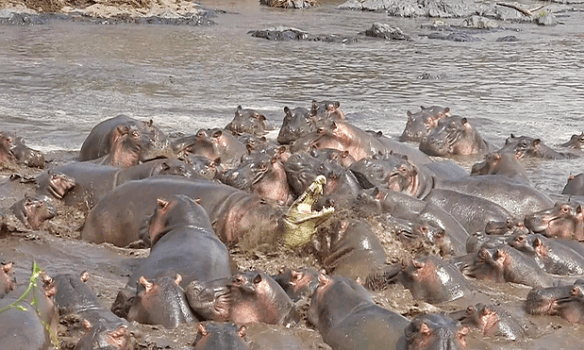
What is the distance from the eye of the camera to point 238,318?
4.92 m

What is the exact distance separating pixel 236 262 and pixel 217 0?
31030 millimetres

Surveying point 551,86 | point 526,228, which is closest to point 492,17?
point 551,86

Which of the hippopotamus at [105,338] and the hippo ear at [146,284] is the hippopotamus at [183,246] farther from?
the hippopotamus at [105,338]

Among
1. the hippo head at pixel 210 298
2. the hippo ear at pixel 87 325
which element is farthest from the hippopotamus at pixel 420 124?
the hippo ear at pixel 87 325

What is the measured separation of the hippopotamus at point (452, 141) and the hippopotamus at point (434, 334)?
6.58 m

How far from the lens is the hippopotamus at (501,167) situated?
891cm

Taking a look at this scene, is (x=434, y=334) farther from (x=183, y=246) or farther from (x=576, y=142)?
(x=576, y=142)

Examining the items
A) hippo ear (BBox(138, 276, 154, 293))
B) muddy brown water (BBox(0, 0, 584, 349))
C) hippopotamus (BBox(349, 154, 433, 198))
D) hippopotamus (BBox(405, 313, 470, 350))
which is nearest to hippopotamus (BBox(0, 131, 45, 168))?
muddy brown water (BBox(0, 0, 584, 349))

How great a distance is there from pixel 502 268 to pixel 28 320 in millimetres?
3284

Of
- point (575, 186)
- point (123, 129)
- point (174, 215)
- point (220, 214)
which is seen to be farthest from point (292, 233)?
point (575, 186)

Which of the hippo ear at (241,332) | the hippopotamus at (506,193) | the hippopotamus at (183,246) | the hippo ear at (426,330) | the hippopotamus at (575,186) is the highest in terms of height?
the hippo ear at (426,330)

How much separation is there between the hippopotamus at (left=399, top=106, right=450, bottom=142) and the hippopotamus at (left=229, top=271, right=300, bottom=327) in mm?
6672

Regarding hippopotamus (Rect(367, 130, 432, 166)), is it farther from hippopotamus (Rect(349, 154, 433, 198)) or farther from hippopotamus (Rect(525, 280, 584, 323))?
hippopotamus (Rect(525, 280, 584, 323))

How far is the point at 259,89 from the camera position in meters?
15.5
